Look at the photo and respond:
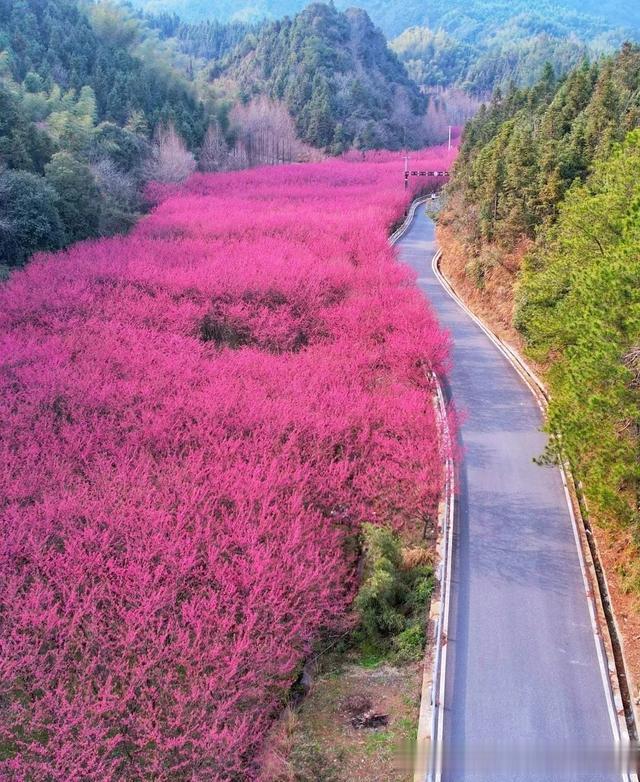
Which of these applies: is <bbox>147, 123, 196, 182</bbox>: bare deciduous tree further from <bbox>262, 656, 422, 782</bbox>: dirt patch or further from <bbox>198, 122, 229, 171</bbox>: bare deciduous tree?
<bbox>262, 656, 422, 782</bbox>: dirt patch

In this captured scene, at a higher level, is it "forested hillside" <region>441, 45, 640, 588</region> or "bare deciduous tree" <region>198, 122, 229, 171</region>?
"bare deciduous tree" <region>198, 122, 229, 171</region>

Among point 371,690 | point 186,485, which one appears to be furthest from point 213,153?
point 371,690

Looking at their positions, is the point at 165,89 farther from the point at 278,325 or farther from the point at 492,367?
the point at 492,367

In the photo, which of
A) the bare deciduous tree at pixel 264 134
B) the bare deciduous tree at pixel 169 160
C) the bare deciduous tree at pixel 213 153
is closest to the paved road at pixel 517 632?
the bare deciduous tree at pixel 169 160

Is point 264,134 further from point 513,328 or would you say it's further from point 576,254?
→ point 576,254

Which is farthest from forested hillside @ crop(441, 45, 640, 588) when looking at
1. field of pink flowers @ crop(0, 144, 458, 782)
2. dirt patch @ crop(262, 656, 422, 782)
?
dirt patch @ crop(262, 656, 422, 782)

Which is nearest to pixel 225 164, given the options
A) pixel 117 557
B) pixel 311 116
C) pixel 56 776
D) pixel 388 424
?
pixel 311 116
